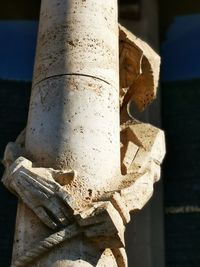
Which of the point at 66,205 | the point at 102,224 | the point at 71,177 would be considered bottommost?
the point at 102,224

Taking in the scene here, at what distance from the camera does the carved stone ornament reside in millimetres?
4348

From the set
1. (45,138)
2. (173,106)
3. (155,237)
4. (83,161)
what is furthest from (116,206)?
(173,106)

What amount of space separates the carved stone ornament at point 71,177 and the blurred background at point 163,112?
1.99 meters

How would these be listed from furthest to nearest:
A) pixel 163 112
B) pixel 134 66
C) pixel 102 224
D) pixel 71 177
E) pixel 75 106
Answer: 1. pixel 163 112
2. pixel 134 66
3. pixel 75 106
4. pixel 71 177
5. pixel 102 224

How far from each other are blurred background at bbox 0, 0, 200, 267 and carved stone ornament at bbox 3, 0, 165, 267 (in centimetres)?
199

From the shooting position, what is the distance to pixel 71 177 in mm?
4527

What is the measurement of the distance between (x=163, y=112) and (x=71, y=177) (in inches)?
153

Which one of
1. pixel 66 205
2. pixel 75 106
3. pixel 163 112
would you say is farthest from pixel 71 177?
pixel 163 112

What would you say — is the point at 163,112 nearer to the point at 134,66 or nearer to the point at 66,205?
the point at 134,66

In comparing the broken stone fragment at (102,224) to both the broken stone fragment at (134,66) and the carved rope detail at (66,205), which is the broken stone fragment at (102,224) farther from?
the broken stone fragment at (134,66)

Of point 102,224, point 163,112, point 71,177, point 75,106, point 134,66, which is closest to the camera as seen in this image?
point 102,224

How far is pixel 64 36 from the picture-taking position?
5152mm

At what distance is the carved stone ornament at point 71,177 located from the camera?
4.35m

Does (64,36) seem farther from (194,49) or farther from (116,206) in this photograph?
(194,49)
